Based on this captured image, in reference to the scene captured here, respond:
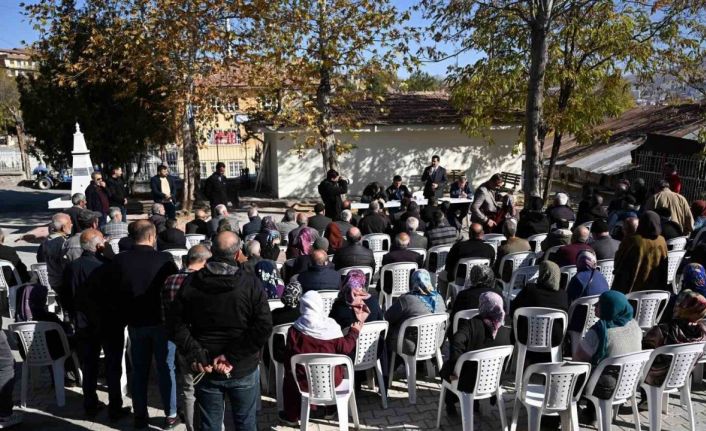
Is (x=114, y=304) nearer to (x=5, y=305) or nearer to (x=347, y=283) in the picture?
(x=347, y=283)

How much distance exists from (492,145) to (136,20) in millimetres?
12613

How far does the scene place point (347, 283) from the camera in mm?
4988

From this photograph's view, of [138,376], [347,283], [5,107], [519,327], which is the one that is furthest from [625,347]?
[5,107]

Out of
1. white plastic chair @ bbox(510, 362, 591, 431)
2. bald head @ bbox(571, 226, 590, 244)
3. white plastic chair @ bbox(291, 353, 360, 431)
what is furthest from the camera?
bald head @ bbox(571, 226, 590, 244)

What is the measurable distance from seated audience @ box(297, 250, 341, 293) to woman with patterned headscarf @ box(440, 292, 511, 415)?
1.80 meters

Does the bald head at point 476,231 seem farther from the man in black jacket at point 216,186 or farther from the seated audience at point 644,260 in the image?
the man in black jacket at point 216,186

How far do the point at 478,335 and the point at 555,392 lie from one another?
0.68m

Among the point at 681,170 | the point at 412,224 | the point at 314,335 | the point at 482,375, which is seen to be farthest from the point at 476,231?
the point at 681,170

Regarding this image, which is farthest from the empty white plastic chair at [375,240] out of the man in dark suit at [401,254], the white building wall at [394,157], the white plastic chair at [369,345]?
the white building wall at [394,157]

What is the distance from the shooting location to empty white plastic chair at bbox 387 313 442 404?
5191 millimetres

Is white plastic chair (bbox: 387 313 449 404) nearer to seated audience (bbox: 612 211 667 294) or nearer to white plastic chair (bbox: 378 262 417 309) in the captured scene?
white plastic chair (bbox: 378 262 417 309)

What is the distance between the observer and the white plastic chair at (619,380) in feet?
14.0

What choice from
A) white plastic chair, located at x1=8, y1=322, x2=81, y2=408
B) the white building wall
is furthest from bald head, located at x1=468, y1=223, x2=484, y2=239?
the white building wall

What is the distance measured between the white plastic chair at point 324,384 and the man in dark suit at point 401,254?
2662mm
